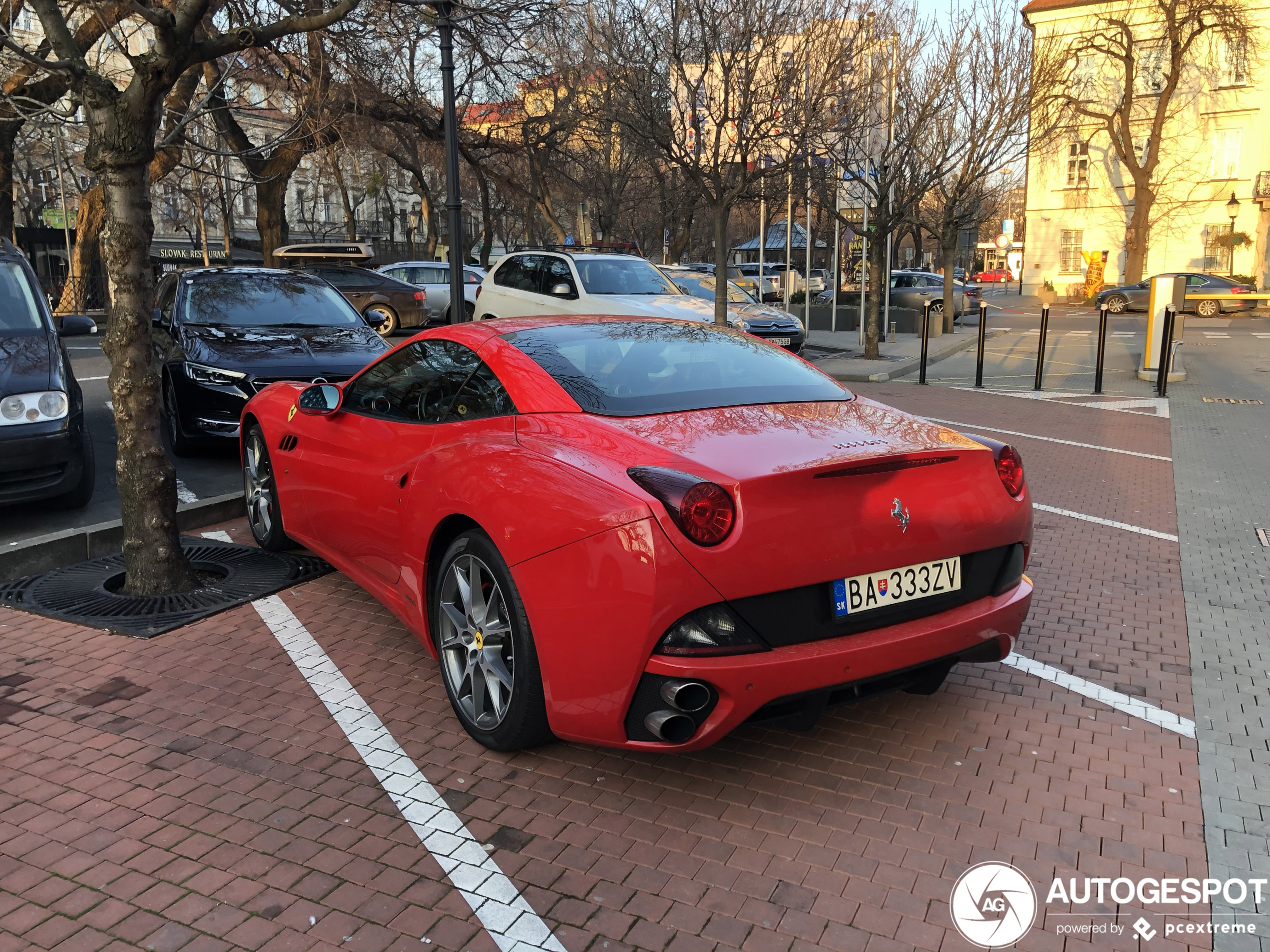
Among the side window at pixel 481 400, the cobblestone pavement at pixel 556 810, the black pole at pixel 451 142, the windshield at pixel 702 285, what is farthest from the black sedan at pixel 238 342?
the windshield at pixel 702 285

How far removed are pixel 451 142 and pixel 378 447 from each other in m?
5.58

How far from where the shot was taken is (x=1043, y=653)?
4480 mm

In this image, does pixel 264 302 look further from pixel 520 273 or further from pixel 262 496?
pixel 520 273

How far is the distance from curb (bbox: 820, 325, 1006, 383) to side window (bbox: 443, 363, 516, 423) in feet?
32.6

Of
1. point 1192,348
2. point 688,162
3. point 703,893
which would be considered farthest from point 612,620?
point 1192,348

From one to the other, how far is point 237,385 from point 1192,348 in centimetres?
2131

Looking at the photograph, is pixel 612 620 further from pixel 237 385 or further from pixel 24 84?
pixel 24 84

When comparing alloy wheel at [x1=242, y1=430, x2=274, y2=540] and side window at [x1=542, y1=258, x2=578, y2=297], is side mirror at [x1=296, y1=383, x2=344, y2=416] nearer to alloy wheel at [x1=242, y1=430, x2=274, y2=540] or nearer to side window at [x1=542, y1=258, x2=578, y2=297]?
alloy wheel at [x1=242, y1=430, x2=274, y2=540]

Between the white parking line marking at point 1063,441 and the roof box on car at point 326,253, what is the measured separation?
15.5 meters

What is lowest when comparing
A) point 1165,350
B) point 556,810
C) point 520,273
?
point 556,810

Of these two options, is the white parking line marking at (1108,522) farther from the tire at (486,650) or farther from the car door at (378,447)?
the tire at (486,650)

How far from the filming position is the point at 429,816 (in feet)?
10.3

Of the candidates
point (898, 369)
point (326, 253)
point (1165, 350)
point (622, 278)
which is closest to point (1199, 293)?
point (898, 369)

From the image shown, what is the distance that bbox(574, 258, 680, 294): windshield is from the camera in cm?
1330
